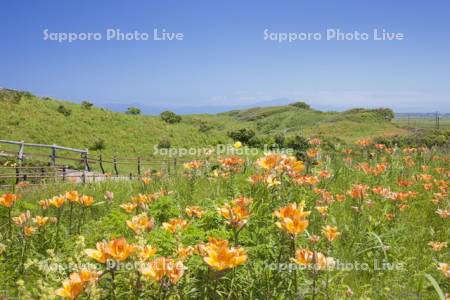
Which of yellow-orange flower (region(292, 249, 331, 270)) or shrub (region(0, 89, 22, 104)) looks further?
shrub (region(0, 89, 22, 104))

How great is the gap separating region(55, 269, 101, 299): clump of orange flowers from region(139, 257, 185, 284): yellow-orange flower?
0.72 ft

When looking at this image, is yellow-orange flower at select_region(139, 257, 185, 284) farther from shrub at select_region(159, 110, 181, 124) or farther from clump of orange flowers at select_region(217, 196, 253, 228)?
shrub at select_region(159, 110, 181, 124)

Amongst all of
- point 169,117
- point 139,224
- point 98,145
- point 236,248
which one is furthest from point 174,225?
point 169,117

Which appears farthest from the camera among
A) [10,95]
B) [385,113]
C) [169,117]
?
[385,113]

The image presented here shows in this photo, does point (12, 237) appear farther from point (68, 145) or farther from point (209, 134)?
point (209, 134)

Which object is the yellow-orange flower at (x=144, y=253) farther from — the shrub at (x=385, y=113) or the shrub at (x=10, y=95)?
the shrub at (x=385, y=113)

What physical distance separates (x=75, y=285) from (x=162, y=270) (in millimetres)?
352

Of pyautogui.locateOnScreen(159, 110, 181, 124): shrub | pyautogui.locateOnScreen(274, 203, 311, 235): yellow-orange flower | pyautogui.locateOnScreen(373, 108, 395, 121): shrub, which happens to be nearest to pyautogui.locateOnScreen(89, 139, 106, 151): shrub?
pyautogui.locateOnScreen(159, 110, 181, 124): shrub

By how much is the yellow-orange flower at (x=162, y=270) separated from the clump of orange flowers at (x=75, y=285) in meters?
0.22

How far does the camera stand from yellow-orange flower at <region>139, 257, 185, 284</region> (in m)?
1.67

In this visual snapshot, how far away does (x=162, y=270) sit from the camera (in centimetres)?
167

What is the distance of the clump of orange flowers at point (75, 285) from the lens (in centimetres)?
159

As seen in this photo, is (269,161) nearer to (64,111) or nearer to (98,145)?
(98,145)

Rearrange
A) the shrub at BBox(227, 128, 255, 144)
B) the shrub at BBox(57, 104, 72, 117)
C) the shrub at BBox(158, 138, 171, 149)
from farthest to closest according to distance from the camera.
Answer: the shrub at BBox(227, 128, 255, 144) < the shrub at BBox(57, 104, 72, 117) < the shrub at BBox(158, 138, 171, 149)
